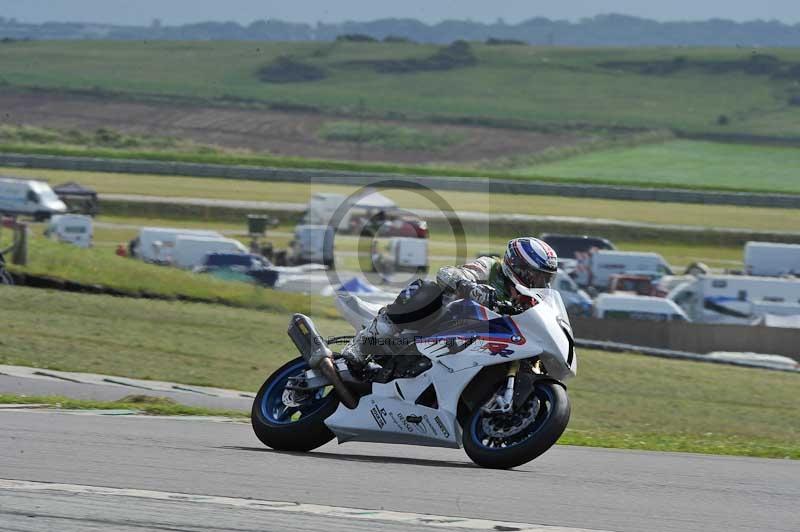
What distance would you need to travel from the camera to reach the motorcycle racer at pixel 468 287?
7.89m

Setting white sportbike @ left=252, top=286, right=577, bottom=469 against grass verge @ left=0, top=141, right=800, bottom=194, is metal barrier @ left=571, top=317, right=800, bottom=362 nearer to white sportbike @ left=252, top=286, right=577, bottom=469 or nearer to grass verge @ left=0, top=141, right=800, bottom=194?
white sportbike @ left=252, top=286, right=577, bottom=469

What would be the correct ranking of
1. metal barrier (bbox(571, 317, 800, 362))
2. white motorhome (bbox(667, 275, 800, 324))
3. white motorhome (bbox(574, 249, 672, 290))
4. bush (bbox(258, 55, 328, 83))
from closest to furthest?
metal barrier (bbox(571, 317, 800, 362)), white motorhome (bbox(667, 275, 800, 324)), white motorhome (bbox(574, 249, 672, 290)), bush (bbox(258, 55, 328, 83))

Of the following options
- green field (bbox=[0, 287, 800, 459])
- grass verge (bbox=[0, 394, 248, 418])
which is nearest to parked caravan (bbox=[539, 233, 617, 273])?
green field (bbox=[0, 287, 800, 459])

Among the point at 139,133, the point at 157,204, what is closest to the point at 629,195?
the point at 157,204

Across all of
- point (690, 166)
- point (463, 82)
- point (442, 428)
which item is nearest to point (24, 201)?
point (690, 166)

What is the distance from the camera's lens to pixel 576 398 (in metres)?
18.8

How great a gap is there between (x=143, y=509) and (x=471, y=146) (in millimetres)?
65825

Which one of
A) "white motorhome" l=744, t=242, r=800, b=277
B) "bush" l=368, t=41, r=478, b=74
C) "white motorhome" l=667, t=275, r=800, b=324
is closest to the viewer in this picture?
"white motorhome" l=667, t=275, r=800, b=324

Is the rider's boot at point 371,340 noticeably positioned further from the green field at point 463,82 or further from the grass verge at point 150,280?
the green field at point 463,82

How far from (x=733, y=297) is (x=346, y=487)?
87.0 ft

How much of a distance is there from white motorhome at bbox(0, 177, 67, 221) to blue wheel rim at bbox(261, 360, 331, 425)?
36.9 meters

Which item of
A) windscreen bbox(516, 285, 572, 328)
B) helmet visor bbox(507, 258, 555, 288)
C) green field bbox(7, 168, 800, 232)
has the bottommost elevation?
green field bbox(7, 168, 800, 232)

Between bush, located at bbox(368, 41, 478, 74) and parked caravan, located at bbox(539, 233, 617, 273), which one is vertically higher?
bush, located at bbox(368, 41, 478, 74)

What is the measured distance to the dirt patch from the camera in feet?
201
